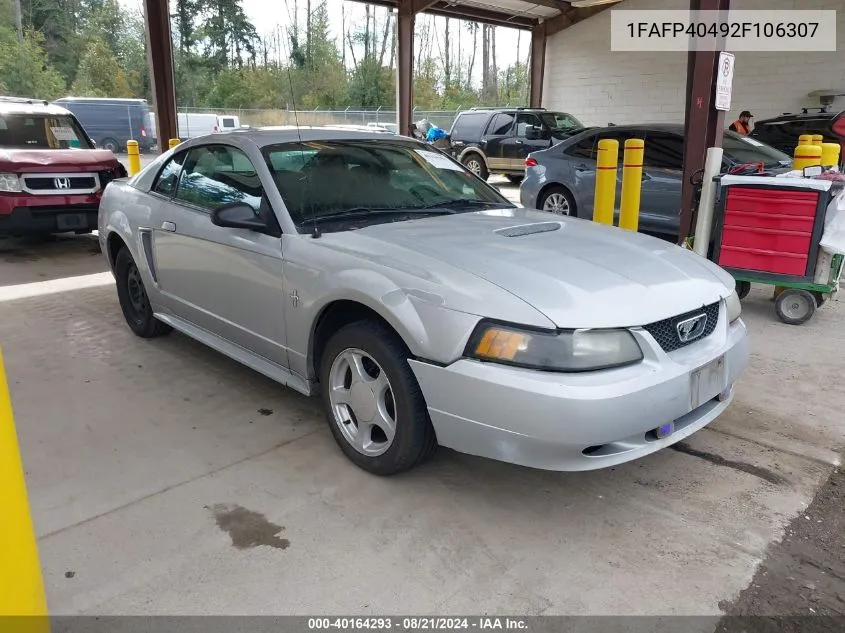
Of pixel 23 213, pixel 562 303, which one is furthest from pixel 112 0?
pixel 562 303

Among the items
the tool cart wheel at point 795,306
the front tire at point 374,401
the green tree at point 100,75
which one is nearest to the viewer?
the front tire at point 374,401

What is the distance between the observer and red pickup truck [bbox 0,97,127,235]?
24.9ft

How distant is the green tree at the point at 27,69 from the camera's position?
55.9ft

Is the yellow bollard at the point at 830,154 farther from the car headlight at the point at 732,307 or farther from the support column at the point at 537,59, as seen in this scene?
the support column at the point at 537,59

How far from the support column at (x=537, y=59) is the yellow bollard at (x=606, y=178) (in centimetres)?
1528

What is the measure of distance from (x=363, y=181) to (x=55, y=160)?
19.8 feet

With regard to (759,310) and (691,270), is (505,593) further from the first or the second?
(759,310)

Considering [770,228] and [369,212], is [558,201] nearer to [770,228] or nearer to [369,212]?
[770,228]

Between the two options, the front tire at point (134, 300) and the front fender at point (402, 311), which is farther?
the front tire at point (134, 300)

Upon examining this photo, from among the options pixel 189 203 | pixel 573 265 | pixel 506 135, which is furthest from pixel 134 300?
pixel 506 135

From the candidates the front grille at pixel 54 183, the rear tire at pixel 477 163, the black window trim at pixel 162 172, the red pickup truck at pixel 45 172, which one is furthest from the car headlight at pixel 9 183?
the rear tire at pixel 477 163

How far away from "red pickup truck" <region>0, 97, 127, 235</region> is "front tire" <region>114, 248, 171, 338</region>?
356cm

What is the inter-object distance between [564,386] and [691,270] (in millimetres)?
1067

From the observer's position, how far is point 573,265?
9.05 ft
